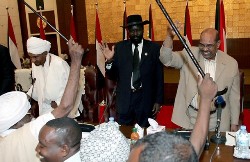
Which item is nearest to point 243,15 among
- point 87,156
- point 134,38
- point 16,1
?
point 134,38

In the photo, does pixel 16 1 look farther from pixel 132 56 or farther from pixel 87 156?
pixel 87 156

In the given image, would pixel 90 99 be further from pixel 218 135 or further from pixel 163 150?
pixel 163 150

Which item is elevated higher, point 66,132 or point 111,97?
point 66,132

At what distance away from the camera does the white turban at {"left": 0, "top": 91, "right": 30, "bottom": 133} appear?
79.4 inches

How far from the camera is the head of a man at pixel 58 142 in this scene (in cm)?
167

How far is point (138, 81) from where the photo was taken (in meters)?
3.83

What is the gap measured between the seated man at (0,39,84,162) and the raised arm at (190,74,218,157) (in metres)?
0.90

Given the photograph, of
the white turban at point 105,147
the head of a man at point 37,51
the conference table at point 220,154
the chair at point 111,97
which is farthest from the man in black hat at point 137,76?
the white turban at point 105,147

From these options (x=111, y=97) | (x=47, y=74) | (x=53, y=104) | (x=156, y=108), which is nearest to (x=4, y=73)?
(x=47, y=74)

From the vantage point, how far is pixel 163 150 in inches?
39.4

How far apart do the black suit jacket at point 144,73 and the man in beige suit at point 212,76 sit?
2.04 ft

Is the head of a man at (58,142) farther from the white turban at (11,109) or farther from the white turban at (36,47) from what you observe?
the white turban at (36,47)

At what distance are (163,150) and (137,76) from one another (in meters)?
2.84

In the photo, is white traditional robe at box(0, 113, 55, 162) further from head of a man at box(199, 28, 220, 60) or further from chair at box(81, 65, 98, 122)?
chair at box(81, 65, 98, 122)
